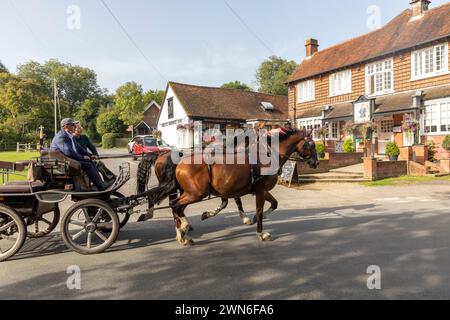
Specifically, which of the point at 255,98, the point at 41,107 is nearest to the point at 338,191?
the point at 255,98

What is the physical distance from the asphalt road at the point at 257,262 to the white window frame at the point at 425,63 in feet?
45.6

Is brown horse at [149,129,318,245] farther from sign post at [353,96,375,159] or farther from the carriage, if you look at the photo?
sign post at [353,96,375,159]

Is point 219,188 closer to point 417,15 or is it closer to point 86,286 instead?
point 86,286

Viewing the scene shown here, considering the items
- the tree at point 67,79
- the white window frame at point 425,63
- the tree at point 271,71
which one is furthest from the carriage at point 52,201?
the tree at point 67,79

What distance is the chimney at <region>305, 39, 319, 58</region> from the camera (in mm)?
31109

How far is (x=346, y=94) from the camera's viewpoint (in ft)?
81.0

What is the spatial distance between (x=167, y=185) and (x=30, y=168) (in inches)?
89.3

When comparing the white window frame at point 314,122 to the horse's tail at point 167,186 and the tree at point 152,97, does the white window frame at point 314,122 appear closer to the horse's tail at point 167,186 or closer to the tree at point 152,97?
the horse's tail at point 167,186

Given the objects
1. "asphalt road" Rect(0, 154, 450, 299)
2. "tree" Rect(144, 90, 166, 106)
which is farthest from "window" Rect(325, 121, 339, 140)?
"tree" Rect(144, 90, 166, 106)

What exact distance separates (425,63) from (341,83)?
6146 millimetres

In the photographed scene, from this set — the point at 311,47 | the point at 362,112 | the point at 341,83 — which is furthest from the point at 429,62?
the point at 311,47

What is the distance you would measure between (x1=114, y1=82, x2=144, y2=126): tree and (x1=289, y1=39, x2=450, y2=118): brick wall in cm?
3722

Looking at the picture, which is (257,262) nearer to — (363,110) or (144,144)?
(363,110)
